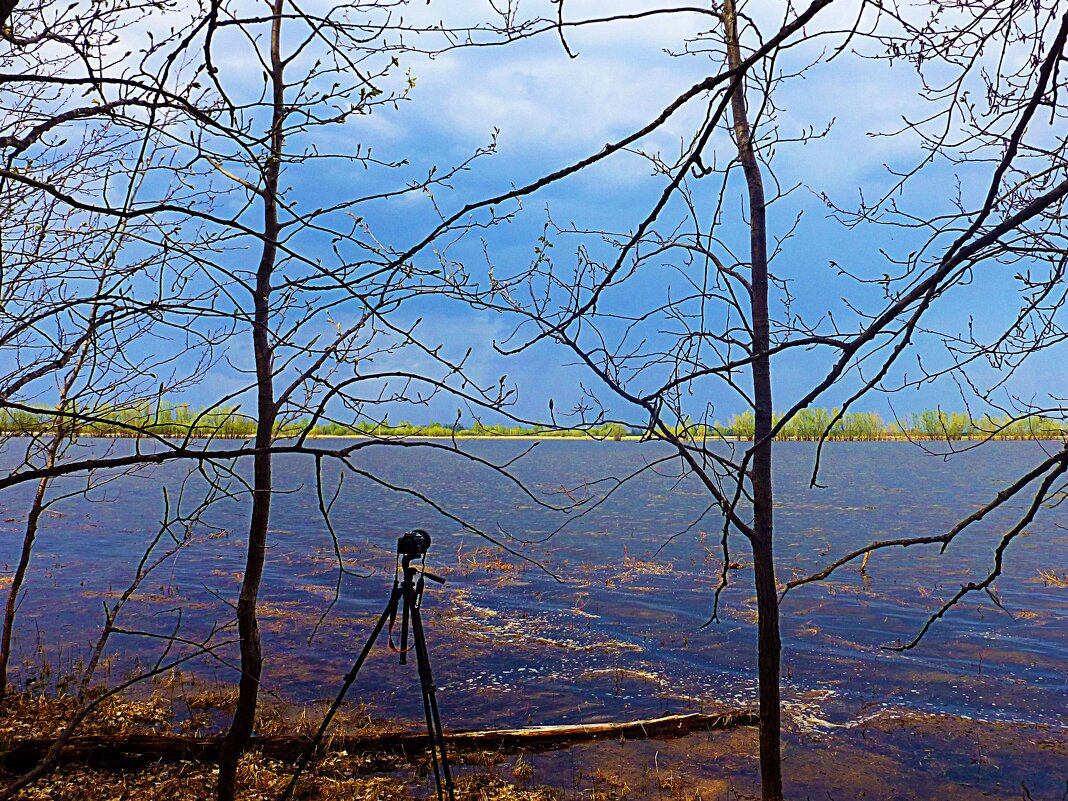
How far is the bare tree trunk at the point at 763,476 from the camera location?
153 inches

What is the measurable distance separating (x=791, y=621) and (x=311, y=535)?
513 inches

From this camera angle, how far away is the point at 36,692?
7.02m

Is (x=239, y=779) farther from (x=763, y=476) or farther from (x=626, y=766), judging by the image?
(x=763, y=476)

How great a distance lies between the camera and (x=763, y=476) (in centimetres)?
385

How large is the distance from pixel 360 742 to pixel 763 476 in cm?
357

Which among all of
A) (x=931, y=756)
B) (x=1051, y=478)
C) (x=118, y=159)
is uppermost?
(x=118, y=159)

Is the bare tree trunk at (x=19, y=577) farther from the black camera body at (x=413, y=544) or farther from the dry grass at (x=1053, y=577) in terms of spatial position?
the dry grass at (x=1053, y=577)

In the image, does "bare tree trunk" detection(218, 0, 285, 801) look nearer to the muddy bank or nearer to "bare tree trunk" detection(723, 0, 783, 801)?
the muddy bank

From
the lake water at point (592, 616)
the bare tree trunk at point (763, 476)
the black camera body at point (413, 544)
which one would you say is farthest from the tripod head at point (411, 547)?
the bare tree trunk at point (763, 476)

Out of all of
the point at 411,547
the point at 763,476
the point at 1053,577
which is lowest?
the point at 1053,577

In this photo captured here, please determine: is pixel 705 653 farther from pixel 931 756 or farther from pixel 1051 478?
pixel 1051 478

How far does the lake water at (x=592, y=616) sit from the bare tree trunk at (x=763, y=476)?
807 mm

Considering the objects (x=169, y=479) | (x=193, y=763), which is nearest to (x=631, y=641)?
(x=193, y=763)

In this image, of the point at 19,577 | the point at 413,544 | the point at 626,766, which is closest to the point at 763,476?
the point at 413,544
